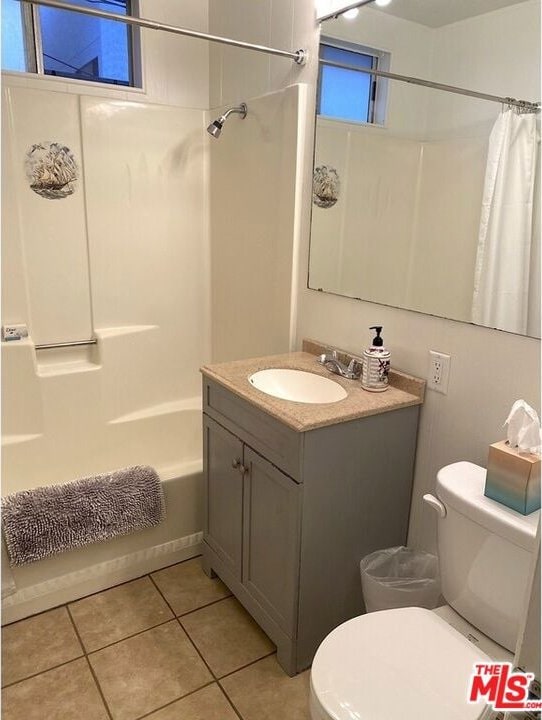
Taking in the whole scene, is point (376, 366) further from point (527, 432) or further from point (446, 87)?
point (446, 87)

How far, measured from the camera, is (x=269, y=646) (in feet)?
6.23

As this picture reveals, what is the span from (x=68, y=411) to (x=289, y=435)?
1.47 meters

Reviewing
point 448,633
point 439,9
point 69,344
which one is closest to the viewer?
point 448,633

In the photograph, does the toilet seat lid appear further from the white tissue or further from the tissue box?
the white tissue

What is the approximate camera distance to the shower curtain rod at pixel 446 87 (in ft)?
4.54

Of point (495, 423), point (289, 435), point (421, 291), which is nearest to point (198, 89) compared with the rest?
point (421, 291)

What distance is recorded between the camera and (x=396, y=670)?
1.21 metres

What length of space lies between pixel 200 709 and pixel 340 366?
1.19 m

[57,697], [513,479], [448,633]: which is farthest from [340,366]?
[57,697]

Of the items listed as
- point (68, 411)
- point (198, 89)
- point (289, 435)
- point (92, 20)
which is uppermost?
point (92, 20)

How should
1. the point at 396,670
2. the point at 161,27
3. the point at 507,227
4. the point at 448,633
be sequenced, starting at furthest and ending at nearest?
the point at 161,27
the point at 507,227
the point at 448,633
the point at 396,670

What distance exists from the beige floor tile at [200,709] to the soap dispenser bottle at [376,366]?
43.0 inches

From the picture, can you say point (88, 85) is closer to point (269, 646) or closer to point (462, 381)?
point (462, 381)

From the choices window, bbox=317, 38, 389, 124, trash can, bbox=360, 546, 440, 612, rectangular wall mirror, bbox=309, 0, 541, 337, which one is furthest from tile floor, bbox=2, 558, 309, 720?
window, bbox=317, 38, 389, 124
